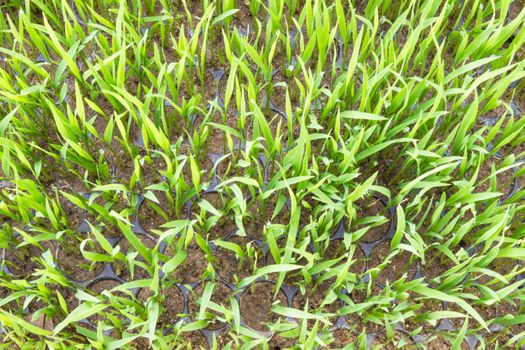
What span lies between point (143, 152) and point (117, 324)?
0.44m

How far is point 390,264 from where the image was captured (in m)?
1.16

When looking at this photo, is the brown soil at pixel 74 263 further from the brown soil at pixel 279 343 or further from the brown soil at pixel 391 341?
the brown soil at pixel 391 341

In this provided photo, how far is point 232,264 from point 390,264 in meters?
0.36

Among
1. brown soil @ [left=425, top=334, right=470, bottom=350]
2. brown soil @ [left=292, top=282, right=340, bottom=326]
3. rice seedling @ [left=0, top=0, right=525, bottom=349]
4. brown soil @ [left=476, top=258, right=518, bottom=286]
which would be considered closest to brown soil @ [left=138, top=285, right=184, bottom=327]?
rice seedling @ [left=0, top=0, right=525, bottom=349]

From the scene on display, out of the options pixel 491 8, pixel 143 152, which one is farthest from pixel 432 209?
pixel 143 152

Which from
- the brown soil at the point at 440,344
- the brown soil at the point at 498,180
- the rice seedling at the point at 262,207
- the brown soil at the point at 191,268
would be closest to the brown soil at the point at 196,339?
the rice seedling at the point at 262,207

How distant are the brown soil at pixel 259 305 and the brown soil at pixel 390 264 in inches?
9.0

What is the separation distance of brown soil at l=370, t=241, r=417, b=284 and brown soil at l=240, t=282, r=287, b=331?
0.75ft

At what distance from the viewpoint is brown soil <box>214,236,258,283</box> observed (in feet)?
3.69

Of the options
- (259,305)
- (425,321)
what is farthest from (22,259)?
(425,321)

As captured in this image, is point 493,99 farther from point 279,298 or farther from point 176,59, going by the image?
point 176,59

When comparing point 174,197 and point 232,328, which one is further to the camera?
point 174,197

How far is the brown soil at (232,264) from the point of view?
1126mm

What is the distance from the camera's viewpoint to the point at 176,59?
1.35 m
